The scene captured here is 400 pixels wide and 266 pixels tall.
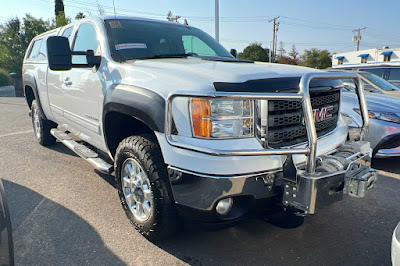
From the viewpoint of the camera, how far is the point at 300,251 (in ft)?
8.19

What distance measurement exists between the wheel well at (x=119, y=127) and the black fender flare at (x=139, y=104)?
12cm

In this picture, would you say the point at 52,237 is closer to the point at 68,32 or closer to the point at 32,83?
the point at 68,32

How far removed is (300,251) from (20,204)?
9.23ft

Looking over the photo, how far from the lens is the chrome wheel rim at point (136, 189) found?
2513 mm

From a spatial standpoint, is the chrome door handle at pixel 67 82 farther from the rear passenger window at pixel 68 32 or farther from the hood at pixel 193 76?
the hood at pixel 193 76

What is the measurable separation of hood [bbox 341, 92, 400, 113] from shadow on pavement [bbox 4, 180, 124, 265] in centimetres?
367

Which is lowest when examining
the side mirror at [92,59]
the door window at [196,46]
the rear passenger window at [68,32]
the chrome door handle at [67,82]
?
the chrome door handle at [67,82]

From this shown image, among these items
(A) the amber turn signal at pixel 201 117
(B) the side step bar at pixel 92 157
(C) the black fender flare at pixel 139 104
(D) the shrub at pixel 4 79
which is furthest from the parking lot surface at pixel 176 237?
(D) the shrub at pixel 4 79

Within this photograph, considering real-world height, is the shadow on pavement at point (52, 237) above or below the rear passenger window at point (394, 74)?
below

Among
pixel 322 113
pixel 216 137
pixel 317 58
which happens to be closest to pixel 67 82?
pixel 216 137

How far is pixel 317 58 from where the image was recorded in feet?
163

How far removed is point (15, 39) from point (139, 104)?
2526 cm

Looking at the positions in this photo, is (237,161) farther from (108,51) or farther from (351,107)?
(351,107)

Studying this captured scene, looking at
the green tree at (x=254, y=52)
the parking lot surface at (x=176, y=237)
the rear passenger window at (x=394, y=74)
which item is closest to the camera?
the parking lot surface at (x=176, y=237)
